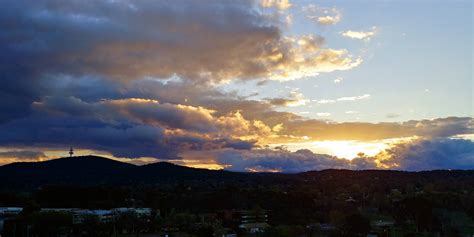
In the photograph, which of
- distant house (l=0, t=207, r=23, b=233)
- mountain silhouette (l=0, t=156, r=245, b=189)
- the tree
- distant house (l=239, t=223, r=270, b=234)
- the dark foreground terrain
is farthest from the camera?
mountain silhouette (l=0, t=156, r=245, b=189)

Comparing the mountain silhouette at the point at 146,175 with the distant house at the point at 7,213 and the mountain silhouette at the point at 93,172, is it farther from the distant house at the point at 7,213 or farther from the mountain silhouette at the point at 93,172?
the distant house at the point at 7,213

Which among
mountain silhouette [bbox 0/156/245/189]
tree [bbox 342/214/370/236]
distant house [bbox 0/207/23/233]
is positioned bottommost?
tree [bbox 342/214/370/236]

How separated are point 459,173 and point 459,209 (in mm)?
91290

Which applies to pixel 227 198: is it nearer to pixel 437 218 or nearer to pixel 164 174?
pixel 437 218

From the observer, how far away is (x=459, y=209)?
8119cm

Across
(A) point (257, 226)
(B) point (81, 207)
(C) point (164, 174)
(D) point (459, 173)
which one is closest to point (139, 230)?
(A) point (257, 226)

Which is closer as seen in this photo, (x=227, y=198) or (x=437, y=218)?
(x=437, y=218)

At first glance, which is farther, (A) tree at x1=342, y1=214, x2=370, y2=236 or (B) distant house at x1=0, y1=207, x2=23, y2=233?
(B) distant house at x1=0, y1=207, x2=23, y2=233

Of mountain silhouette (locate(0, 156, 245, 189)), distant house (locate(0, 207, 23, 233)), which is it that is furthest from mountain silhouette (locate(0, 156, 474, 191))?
distant house (locate(0, 207, 23, 233))

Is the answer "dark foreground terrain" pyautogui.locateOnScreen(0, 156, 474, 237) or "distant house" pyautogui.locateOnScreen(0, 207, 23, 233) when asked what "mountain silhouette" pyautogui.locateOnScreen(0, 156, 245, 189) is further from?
"distant house" pyautogui.locateOnScreen(0, 207, 23, 233)

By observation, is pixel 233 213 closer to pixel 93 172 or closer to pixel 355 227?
pixel 355 227

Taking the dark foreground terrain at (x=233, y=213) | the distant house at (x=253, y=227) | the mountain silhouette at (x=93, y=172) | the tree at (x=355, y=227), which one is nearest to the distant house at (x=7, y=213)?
the dark foreground terrain at (x=233, y=213)

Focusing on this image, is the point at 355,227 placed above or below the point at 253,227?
above

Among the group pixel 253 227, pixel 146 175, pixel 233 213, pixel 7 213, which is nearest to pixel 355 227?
pixel 253 227
